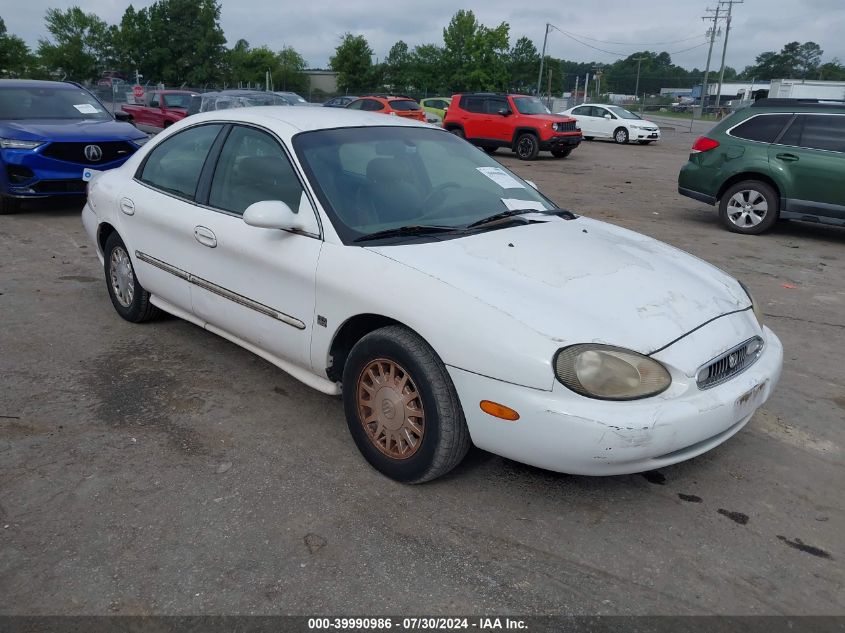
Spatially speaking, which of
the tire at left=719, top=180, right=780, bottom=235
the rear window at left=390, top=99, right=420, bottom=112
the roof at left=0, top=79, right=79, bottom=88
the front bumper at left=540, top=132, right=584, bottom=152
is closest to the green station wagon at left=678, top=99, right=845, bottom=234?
the tire at left=719, top=180, right=780, bottom=235

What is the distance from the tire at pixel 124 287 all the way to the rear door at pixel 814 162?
7704 mm

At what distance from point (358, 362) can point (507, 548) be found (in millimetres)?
1028

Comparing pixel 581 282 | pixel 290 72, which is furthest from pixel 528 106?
pixel 290 72

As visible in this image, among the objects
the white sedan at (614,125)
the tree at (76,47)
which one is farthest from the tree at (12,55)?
the white sedan at (614,125)

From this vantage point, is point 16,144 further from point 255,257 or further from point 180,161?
point 255,257

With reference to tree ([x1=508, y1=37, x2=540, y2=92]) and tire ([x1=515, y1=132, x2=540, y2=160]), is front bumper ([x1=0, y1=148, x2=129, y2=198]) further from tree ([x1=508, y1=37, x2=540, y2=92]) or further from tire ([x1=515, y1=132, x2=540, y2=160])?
tree ([x1=508, y1=37, x2=540, y2=92])

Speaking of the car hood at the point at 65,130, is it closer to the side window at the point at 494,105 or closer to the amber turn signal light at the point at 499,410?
the amber turn signal light at the point at 499,410

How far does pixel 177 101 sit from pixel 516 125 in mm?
9022

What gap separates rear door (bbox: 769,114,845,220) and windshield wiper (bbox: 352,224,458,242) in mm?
7059

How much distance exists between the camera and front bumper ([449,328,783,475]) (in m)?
2.71

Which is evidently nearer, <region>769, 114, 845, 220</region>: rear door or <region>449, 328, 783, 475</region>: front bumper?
<region>449, 328, 783, 475</region>: front bumper

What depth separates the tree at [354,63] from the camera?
6166cm

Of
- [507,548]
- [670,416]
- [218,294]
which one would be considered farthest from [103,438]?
[670,416]

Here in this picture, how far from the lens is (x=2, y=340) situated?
491cm
